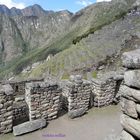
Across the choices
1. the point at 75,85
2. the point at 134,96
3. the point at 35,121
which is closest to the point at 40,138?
the point at 35,121

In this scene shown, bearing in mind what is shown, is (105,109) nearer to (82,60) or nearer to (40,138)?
(40,138)

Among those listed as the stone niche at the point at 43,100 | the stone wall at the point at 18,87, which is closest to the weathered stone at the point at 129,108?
the stone niche at the point at 43,100

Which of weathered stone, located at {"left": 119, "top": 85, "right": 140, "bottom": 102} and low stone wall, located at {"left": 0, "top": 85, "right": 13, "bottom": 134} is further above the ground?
weathered stone, located at {"left": 119, "top": 85, "right": 140, "bottom": 102}

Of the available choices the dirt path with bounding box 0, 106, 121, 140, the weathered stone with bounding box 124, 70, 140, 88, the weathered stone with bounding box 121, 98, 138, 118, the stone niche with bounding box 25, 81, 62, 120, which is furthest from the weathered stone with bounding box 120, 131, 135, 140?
the stone niche with bounding box 25, 81, 62, 120

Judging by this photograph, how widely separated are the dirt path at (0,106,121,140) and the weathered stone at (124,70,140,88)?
479 cm

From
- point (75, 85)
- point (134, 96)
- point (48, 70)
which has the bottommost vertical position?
point (48, 70)

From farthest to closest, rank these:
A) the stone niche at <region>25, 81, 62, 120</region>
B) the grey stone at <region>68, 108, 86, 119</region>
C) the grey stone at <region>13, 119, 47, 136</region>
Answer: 1. the grey stone at <region>68, 108, 86, 119</region>
2. the stone niche at <region>25, 81, 62, 120</region>
3. the grey stone at <region>13, 119, 47, 136</region>

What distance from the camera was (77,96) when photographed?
1266cm

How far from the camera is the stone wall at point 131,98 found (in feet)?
16.7

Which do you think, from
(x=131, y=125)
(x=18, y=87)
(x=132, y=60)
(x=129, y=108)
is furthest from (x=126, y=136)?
(x=18, y=87)

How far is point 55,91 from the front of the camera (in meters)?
11.7

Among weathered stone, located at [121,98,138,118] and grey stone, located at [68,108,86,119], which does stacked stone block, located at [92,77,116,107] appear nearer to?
grey stone, located at [68,108,86,119]

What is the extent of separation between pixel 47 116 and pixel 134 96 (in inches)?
279

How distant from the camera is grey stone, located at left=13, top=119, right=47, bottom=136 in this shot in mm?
10336
